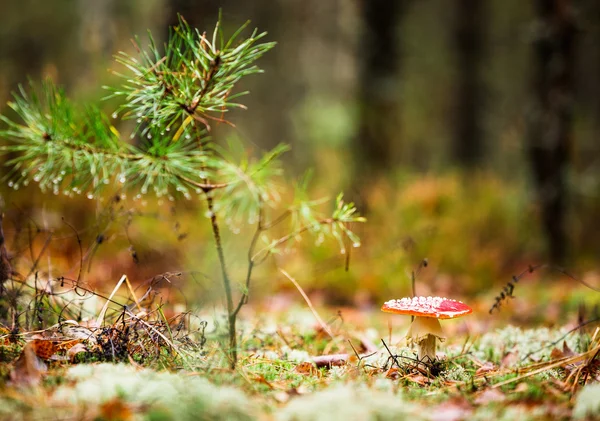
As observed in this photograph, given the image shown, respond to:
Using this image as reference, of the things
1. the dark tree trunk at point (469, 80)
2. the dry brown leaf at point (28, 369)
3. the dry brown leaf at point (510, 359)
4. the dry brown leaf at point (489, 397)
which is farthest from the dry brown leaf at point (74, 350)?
the dark tree trunk at point (469, 80)

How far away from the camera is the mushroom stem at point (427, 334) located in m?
2.52

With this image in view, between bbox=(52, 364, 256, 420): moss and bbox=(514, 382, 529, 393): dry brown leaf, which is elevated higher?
bbox=(52, 364, 256, 420): moss

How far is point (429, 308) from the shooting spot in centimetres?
238

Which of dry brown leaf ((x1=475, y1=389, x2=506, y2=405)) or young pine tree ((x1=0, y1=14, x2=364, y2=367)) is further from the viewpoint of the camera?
young pine tree ((x1=0, y1=14, x2=364, y2=367))

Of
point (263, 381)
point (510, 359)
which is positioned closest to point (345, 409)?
point (263, 381)

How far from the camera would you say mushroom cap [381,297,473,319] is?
2.33 metres

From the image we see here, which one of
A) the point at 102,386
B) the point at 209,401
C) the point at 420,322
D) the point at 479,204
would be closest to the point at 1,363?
the point at 102,386

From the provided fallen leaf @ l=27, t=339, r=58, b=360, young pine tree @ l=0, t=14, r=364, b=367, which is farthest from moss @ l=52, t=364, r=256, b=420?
young pine tree @ l=0, t=14, r=364, b=367

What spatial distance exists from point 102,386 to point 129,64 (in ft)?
4.63

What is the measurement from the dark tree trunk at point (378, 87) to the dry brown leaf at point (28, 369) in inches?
264

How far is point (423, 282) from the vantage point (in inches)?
258

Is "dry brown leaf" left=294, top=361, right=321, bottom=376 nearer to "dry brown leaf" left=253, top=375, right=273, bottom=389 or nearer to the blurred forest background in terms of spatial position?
"dry brown leaf" left=253, top=375, right=273, bottom=389

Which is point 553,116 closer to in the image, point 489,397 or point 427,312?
point 427,312

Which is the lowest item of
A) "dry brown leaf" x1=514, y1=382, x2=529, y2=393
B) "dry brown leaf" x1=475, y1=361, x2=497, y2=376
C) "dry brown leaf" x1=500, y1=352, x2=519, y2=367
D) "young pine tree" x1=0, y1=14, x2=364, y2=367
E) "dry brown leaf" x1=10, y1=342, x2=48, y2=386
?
"dry brown leaf" x1=500, y1=352, x2=519, y2=367
